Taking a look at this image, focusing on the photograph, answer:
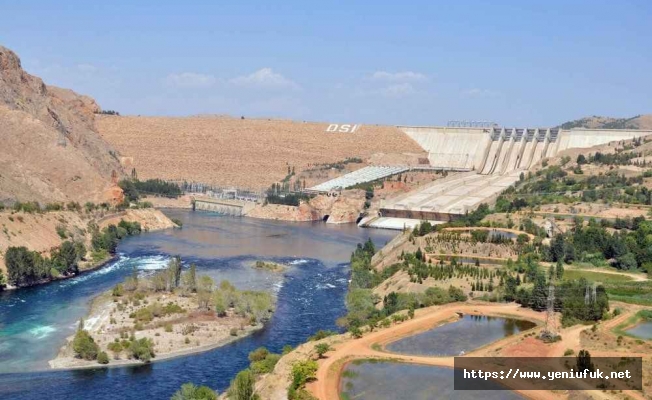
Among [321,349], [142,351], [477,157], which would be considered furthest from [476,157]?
[321,349]

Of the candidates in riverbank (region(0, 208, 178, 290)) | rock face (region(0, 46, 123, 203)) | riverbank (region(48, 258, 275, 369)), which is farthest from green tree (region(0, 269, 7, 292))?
rock face (region(0, 46, 123, 203))

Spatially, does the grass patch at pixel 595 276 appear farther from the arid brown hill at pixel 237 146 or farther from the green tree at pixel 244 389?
the arid brown hill at pixel 237 146

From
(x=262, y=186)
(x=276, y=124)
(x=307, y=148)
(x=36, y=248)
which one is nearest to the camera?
(x=36, y=248)

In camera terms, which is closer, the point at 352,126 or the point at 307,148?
the point at 307,148

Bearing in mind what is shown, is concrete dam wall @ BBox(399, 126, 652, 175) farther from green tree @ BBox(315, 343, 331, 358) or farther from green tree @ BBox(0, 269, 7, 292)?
green tree @ BBox(315, 343, 331, 358)

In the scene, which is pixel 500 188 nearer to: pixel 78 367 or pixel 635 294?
pixel 635 294

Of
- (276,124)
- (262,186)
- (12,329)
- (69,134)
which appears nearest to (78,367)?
(12,329)

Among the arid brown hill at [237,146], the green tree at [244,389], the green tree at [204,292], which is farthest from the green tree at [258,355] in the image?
the arid brown hill at [237,146]
